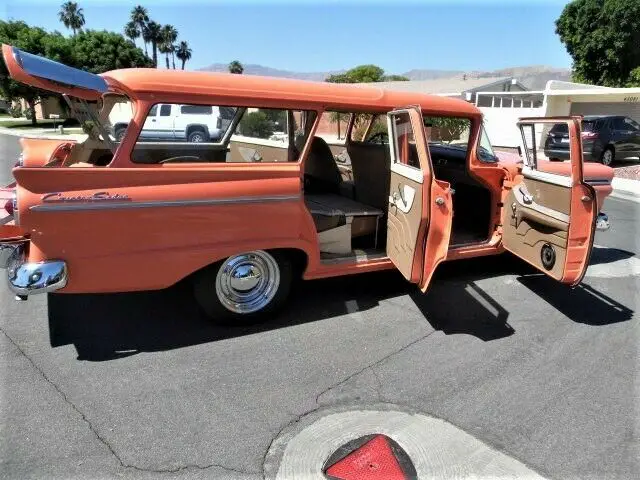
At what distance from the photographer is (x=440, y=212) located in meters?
3.57

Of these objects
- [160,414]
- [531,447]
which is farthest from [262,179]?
[531,447]

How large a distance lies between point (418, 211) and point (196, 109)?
6.07ft

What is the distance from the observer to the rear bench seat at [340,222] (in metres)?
4.19

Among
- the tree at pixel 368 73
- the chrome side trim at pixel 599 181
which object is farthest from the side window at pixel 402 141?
the tree at pixel 368 73

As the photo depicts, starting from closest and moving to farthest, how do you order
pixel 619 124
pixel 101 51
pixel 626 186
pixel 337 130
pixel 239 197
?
pixel 239 197 < pixel 337 130 < pixel 626 186 < pixel 619 124 < pixel 101 51

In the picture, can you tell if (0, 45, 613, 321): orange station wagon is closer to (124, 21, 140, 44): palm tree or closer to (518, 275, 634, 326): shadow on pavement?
(518, 275, 634, 326): shadow on pavement

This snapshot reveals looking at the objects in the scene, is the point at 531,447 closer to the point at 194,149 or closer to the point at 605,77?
the point at 194,149

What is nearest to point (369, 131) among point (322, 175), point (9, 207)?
point (322, 175)

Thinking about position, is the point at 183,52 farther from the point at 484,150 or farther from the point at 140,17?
the point at 484,150

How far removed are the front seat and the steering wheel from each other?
480 millimetres

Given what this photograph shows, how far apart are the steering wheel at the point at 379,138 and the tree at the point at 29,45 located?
3495 centimetres

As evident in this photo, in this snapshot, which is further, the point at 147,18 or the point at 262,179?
the point at 147,18

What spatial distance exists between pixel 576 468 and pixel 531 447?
0.75 ft

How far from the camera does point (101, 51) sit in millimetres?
38531
